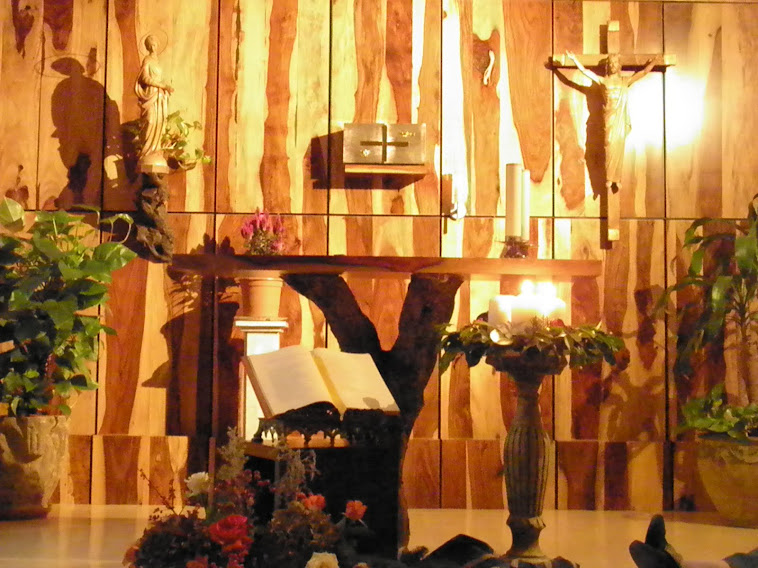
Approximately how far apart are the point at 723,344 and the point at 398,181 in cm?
185

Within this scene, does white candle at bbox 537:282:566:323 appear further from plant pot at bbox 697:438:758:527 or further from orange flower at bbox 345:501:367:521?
plant pot at bbox 697:438:758:527

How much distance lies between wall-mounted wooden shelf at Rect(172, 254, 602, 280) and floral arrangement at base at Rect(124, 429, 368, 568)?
648mm

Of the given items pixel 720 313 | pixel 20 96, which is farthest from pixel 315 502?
pixel 20 96

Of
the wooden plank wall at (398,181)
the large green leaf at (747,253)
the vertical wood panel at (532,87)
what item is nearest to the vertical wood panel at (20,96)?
the wooden plank wall at (398,181)

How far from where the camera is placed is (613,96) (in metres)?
5.11

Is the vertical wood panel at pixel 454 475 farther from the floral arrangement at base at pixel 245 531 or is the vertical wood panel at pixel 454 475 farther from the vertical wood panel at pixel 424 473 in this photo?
the floral arrangement at base at pixel 245 531

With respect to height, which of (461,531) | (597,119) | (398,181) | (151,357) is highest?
(597,119)

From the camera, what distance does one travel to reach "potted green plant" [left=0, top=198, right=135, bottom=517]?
4.35 meters

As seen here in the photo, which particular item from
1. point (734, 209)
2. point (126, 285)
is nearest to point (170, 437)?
point (126, 285)

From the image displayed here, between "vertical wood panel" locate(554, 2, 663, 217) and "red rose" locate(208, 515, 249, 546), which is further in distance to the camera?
"vertical wood panel" locate(554, 2, 663, 217)

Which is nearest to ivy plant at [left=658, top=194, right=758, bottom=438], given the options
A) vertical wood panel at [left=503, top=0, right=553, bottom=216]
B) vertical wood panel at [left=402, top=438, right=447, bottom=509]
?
vertical wood panel at [left=503, top=0, right=553, bottom=216]

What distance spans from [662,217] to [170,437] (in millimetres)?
2738

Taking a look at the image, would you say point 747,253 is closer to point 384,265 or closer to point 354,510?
point 384,265

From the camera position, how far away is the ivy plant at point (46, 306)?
4.33 m
